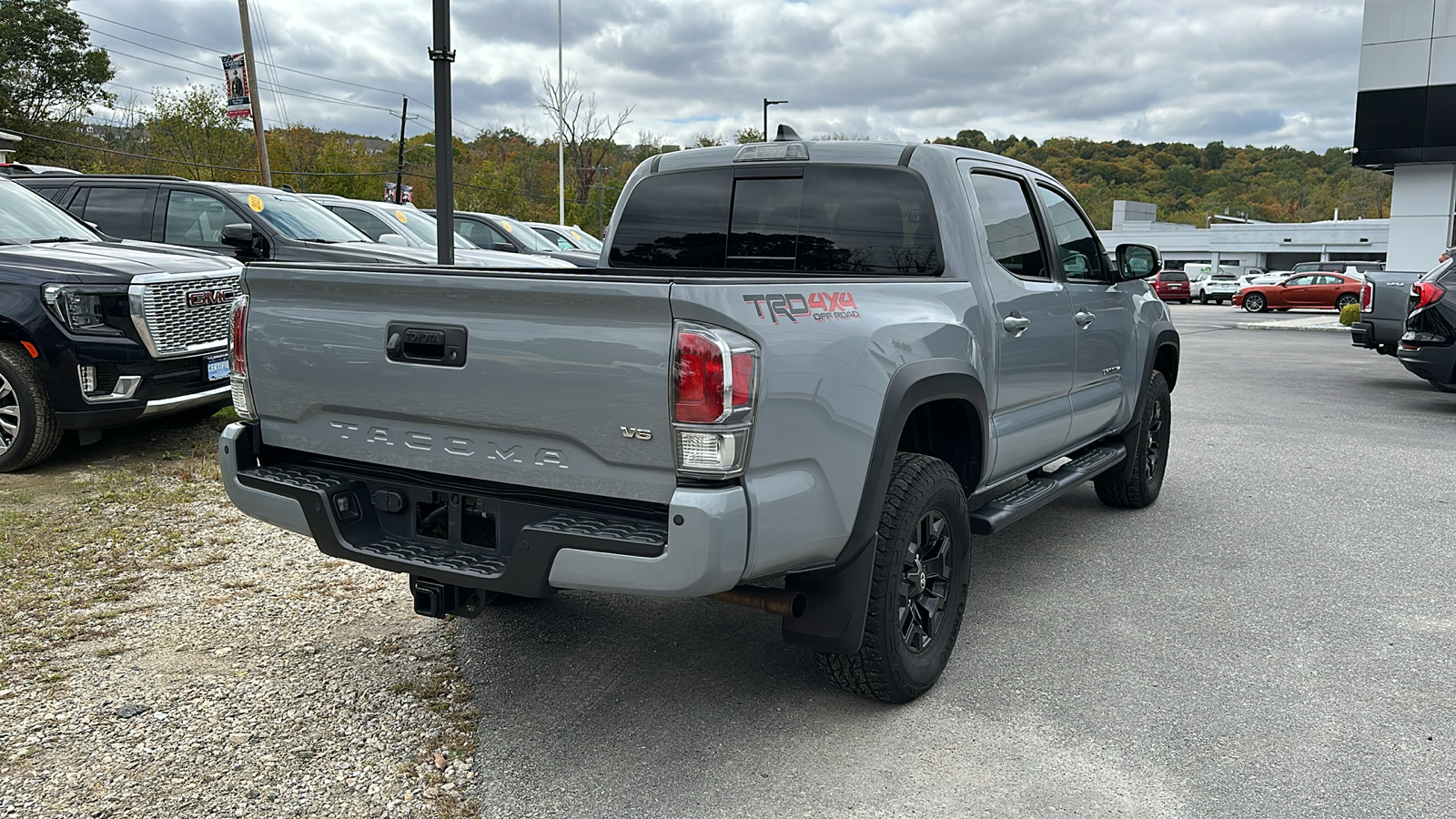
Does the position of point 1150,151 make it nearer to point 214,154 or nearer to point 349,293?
point 214,154

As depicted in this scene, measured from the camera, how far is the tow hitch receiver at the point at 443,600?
3.38m

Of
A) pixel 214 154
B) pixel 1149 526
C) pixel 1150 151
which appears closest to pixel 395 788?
pixel 1149 526

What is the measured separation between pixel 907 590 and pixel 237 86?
21652 mm

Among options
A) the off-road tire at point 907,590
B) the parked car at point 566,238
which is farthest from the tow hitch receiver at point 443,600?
the parked car at point 566,238

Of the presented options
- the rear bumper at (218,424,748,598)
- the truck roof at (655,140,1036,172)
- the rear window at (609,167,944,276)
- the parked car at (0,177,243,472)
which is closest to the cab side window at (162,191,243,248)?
the parked car at (0,177,243,472)

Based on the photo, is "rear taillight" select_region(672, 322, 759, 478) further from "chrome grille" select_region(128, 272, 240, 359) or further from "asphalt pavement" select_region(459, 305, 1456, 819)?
"chrome grille" select_region(128, 272, 240, 359)

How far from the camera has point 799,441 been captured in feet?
10.1

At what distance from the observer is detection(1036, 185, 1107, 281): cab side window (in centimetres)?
532

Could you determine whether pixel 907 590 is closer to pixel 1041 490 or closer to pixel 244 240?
pixel 1041 490

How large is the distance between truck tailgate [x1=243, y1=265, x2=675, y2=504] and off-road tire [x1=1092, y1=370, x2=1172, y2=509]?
4.22 m

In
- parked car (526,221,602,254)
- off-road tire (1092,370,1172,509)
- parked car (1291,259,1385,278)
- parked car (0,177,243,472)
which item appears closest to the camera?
off-road tire (1092,370,1172,509)

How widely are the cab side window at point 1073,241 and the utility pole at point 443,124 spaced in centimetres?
362

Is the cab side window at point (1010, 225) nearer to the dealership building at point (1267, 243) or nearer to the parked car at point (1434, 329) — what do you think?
the parked car at point (1434, 329)

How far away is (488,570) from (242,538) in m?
3.18
